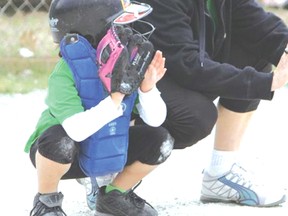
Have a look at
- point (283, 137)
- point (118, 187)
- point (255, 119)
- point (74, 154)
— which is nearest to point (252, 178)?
point (118, 187)

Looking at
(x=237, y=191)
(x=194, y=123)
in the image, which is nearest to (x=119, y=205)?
(x=194, y=123)

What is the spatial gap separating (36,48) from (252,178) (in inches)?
149

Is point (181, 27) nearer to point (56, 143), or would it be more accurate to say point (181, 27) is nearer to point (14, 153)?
point (56, 143)

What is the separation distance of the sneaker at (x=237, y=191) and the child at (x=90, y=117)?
359mm

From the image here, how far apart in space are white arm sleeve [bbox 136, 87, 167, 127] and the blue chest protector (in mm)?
56

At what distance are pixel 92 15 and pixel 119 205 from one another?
62 centimetres

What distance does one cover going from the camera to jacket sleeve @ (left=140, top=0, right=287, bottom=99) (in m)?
2.62

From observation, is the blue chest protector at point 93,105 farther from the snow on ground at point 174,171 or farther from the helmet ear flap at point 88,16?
the snow on ground at point 174,171

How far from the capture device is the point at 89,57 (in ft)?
8.27

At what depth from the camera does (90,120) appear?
2.42 m

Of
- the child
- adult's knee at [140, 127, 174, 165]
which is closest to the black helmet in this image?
the child

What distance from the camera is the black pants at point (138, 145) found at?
2.48 metres

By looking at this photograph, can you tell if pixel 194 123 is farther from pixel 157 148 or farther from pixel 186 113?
pixel 157 148

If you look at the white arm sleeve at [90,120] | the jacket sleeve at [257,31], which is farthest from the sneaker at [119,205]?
the jacket sleeve at [257,31]
